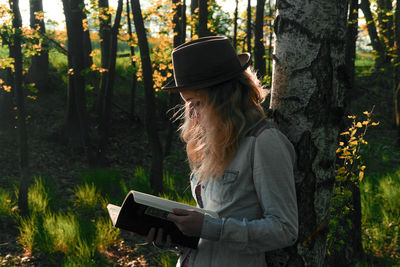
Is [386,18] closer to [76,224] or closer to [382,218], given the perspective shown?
[382,218]

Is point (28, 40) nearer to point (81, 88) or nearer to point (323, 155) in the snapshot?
point (81, 88)

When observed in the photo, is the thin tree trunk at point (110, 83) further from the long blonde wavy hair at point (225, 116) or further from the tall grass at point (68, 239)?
the long blonde wavy hair at point (225, 116)

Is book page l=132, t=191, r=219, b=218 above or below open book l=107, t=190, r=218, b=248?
above

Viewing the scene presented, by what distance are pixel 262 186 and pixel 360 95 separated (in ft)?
49.9

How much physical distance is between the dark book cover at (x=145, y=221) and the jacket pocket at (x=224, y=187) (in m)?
0.21

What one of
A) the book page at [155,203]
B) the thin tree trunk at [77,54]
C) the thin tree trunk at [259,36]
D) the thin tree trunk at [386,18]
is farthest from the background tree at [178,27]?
the book page at [155,203]

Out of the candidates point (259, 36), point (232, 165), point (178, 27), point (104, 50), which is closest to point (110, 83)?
point (178, 27)

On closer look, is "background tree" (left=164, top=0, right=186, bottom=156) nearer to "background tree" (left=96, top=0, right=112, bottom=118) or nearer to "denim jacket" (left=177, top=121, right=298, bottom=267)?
"background tree" (left=96, top=0, right=112, bottom=118)

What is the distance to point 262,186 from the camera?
1.47 meters

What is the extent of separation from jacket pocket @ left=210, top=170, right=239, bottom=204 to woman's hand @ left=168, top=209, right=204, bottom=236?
0.50 ft

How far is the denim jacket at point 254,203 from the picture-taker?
1464 millimetres

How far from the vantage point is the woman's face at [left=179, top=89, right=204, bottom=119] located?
170cm

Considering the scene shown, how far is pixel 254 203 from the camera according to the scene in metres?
1.59

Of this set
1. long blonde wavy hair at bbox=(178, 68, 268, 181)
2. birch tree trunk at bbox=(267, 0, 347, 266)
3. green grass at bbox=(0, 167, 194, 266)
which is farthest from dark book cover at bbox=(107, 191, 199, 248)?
green grass at bbox=(0, 167, 194, 266)
